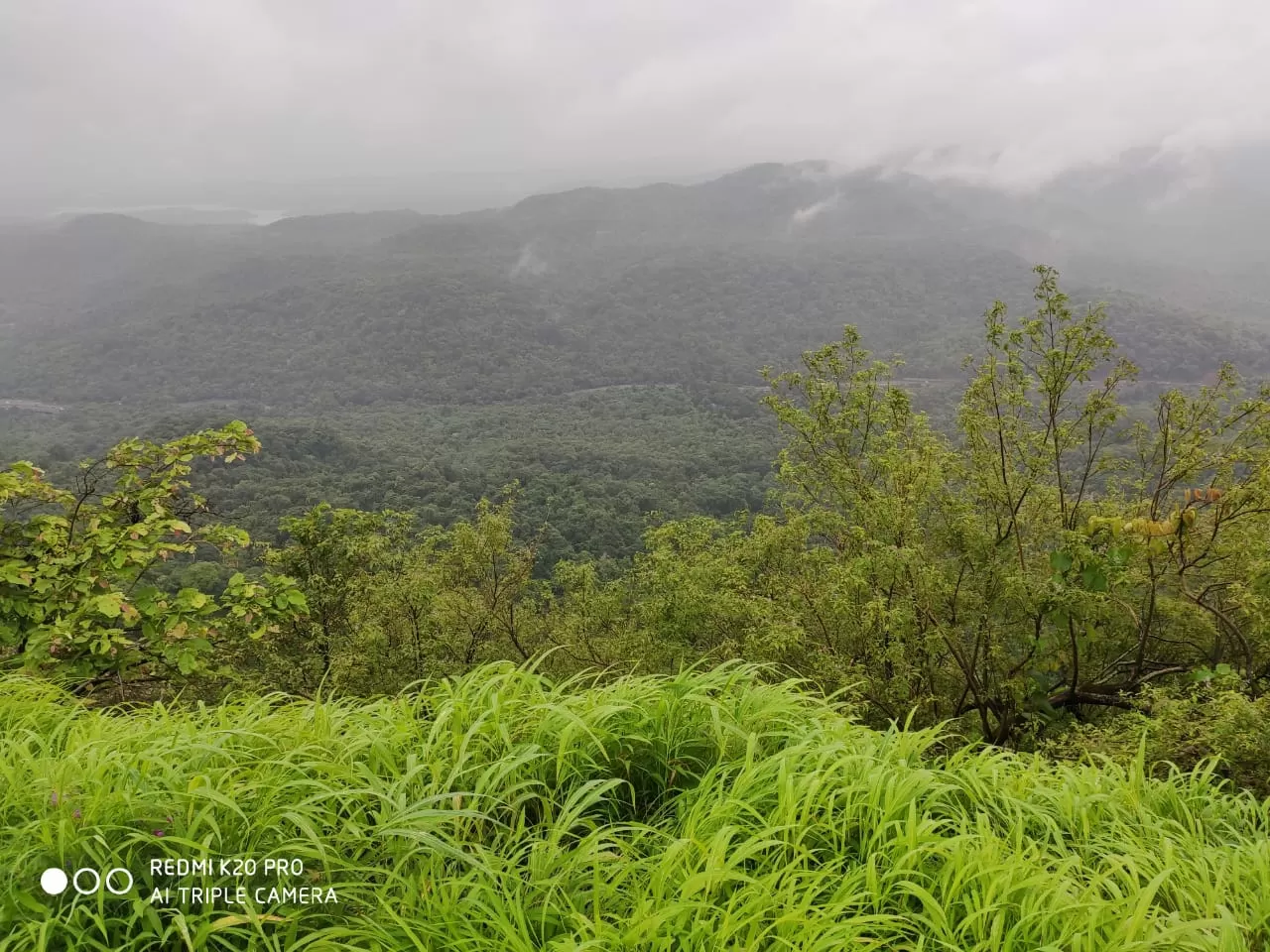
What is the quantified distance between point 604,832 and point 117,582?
13.1 ft

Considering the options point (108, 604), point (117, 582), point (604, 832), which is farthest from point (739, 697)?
point (117, 582)

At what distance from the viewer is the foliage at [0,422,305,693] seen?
326 centimetres

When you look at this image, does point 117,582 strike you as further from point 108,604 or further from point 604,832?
point 604,832

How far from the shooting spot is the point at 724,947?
1.42 meters

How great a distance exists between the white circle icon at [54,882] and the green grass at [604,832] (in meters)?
0.03

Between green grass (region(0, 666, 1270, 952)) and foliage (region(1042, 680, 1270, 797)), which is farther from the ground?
green grass (region(0, 666, 1270, 952))

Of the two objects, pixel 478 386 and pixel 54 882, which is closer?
pixel 54 882

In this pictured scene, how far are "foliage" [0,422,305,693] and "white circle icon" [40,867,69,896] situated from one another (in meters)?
1.86

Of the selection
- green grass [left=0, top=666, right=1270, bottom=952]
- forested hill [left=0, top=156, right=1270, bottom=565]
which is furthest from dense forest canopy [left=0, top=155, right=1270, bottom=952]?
forested hill [left=0, top=156, right=1270, bottom=565]

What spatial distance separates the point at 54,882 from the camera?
4.97 feet

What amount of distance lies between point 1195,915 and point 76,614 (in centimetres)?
434

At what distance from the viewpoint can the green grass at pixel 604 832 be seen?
153 cm

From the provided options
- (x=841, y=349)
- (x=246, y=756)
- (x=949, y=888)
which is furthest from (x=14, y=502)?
(x=841, y=349)

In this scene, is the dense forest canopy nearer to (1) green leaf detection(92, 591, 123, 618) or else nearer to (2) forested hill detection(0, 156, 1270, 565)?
(1) green leaf detection(92, 591, 123, 618)
